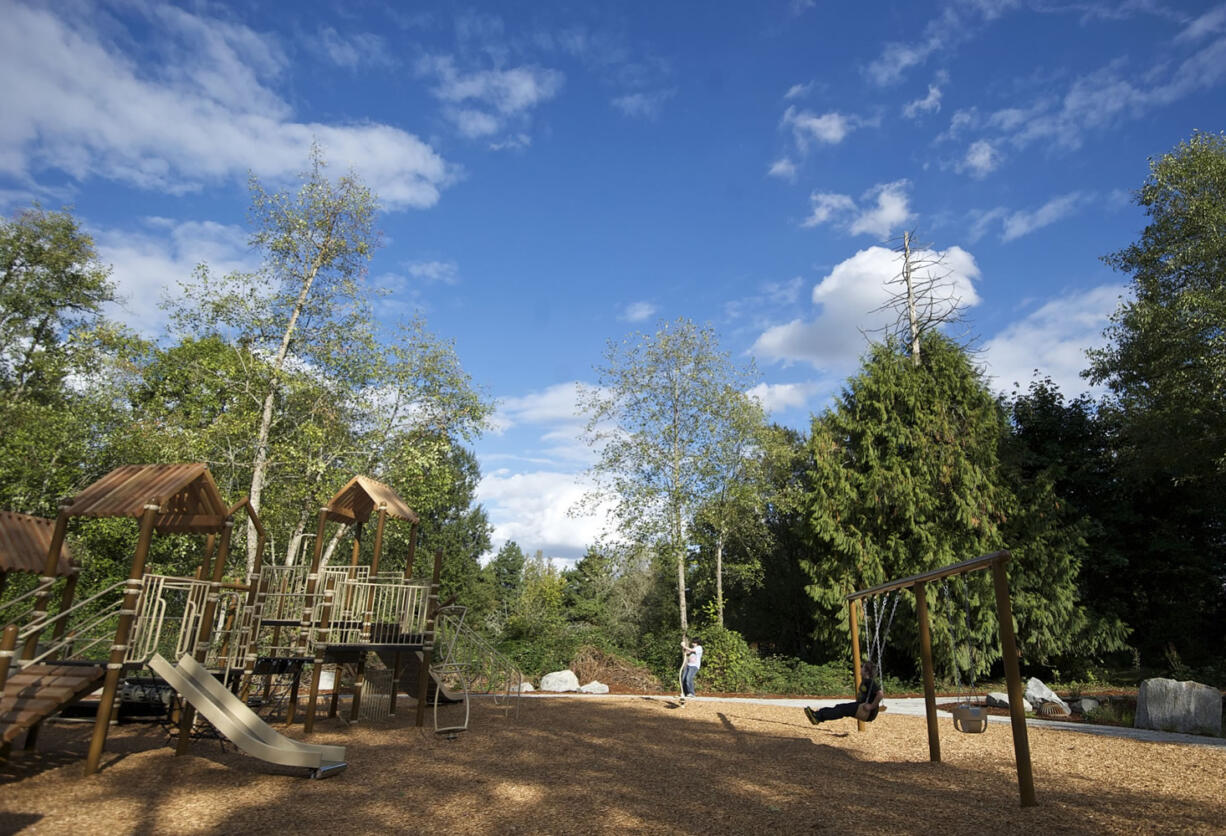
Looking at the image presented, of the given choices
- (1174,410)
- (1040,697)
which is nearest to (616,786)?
(1040,697)

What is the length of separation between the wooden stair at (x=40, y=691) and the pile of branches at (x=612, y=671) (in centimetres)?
1435

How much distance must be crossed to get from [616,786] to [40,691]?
5999mm

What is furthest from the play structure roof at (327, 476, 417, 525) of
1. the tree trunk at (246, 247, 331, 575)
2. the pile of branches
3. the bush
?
the bush

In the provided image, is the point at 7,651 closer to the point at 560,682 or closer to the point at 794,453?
the point at 560,682

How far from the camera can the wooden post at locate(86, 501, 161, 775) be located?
692 cm

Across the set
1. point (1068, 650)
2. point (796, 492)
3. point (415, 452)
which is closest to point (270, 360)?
point (415, 452)

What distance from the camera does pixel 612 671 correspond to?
2002 cm

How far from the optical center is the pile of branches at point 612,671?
63.8ft

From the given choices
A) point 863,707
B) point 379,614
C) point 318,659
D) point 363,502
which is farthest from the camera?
point 363,502

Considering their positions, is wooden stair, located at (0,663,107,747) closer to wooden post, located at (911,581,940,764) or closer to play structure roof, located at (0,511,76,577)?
play structure roof, located at (0,511,76,577)

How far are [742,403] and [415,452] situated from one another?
1122cm

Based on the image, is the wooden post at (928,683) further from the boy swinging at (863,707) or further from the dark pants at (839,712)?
the dark pants at (839,712)

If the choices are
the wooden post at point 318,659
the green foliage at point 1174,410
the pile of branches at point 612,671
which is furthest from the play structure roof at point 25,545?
the green foliage at point 1174,410

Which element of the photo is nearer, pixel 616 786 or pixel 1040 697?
pixel 616 786
